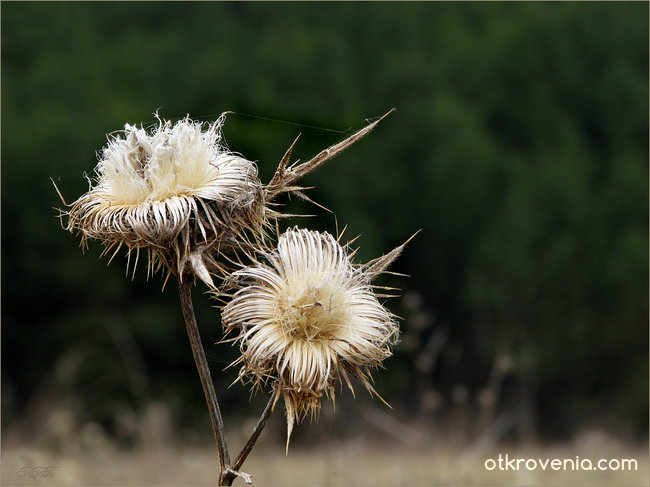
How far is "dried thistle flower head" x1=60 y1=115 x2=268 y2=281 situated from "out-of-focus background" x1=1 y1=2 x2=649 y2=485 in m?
13.2

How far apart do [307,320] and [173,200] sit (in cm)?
61

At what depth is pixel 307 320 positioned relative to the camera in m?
2.87

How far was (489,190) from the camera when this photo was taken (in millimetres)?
30703

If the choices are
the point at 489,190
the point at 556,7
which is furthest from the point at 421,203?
the point at 556,7

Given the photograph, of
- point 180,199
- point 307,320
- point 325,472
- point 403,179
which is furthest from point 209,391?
point 403,179

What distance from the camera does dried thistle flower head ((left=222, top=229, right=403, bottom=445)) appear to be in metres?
2.75

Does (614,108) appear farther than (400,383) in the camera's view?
Yes

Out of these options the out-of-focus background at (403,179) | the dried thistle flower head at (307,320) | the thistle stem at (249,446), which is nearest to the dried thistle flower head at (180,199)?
the dried thistle flower head at (307,320)

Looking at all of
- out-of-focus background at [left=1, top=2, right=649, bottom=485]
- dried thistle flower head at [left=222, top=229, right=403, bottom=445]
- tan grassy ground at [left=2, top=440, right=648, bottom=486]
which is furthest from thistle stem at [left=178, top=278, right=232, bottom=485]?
out-of-focus background at [left=1, top=2, right=649, bottom=485]

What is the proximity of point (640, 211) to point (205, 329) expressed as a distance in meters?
16.9

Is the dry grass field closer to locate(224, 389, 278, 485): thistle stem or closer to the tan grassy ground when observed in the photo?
the tan grassy ground

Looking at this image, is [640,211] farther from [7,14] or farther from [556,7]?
[7,14]

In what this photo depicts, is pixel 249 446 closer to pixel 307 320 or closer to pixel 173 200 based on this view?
pixel 307 320

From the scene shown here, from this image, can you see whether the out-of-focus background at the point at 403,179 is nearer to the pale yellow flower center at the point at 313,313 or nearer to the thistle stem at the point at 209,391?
the pale yellow flower center at the point at 313,313
